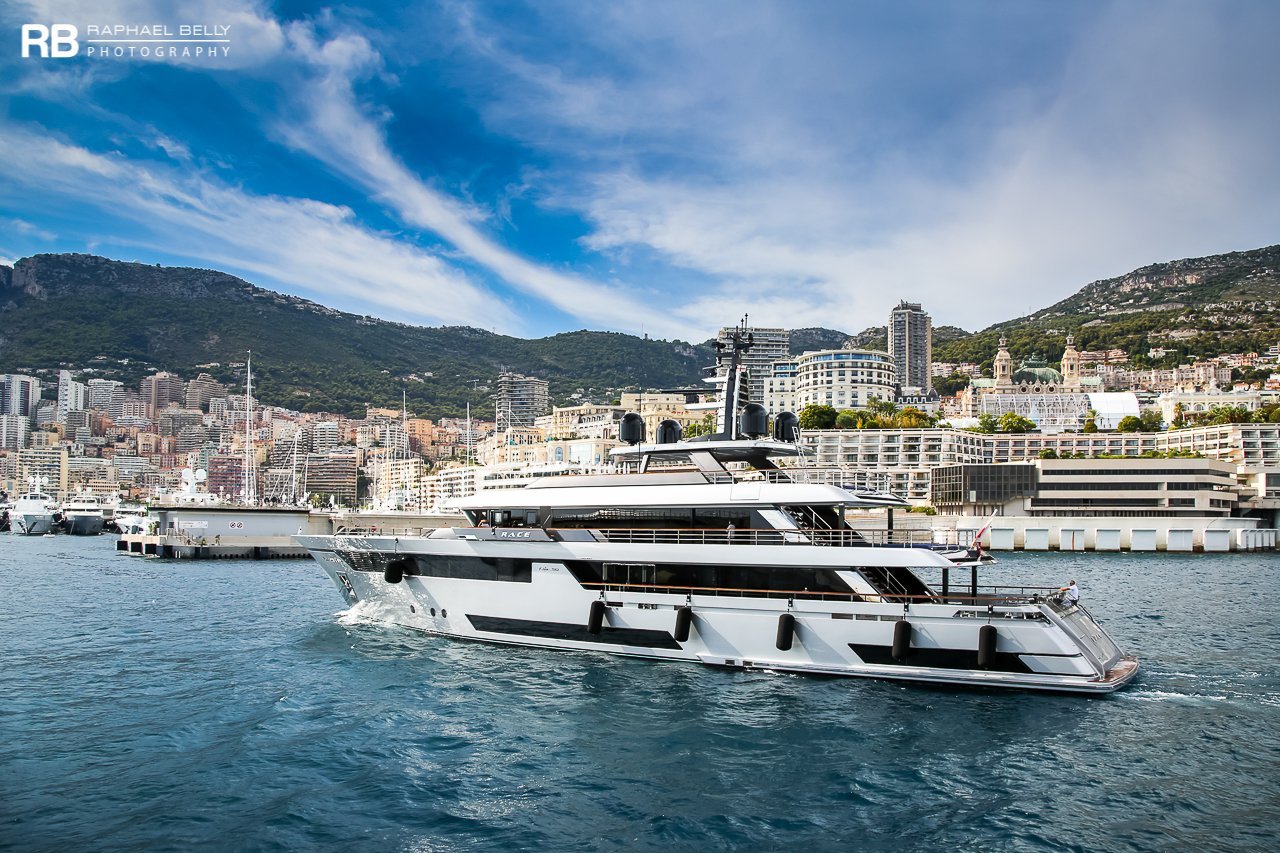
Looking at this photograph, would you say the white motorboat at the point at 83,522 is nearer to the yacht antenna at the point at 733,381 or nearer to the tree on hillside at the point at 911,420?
the tree on hillside at the point at 911,420

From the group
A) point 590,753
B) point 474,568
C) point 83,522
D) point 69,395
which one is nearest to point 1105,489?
point 474,568

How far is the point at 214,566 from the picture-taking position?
49594mm

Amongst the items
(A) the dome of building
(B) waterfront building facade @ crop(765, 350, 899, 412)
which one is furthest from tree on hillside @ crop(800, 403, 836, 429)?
(A) the dome of building

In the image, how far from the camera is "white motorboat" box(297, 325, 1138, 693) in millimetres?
14930

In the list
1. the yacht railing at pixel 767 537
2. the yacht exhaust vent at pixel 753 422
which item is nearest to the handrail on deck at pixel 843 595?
the yacht railing at pixel 767 537

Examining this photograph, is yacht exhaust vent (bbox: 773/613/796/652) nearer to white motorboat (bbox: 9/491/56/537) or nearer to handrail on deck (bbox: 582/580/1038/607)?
handrail on deck (bbox: 582/580/1038/607)

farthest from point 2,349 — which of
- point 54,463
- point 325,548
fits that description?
point 325,548

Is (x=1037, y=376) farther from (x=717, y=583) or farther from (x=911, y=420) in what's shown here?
(x=717, y=583)

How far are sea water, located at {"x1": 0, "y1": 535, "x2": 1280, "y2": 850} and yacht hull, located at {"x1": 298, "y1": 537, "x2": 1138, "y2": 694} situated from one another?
38 centimetres

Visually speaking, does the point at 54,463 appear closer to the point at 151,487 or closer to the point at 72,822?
the point at 151,487

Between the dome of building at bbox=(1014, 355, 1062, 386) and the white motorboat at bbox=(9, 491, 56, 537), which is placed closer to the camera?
the white motorboat at bbox=(9, 491, 56, 537)

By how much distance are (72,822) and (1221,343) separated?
209 metres

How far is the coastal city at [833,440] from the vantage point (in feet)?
231

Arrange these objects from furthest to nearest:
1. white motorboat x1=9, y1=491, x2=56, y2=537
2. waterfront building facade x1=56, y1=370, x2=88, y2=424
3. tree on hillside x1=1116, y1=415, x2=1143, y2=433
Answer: waterfront building facade x1=56, y1=370, x2=88, y2=424
tree on hillside x1=1116, y1=415, x2=1143, y2=433
white motorboat x1=9, y1=491, x2=56, y2=537
